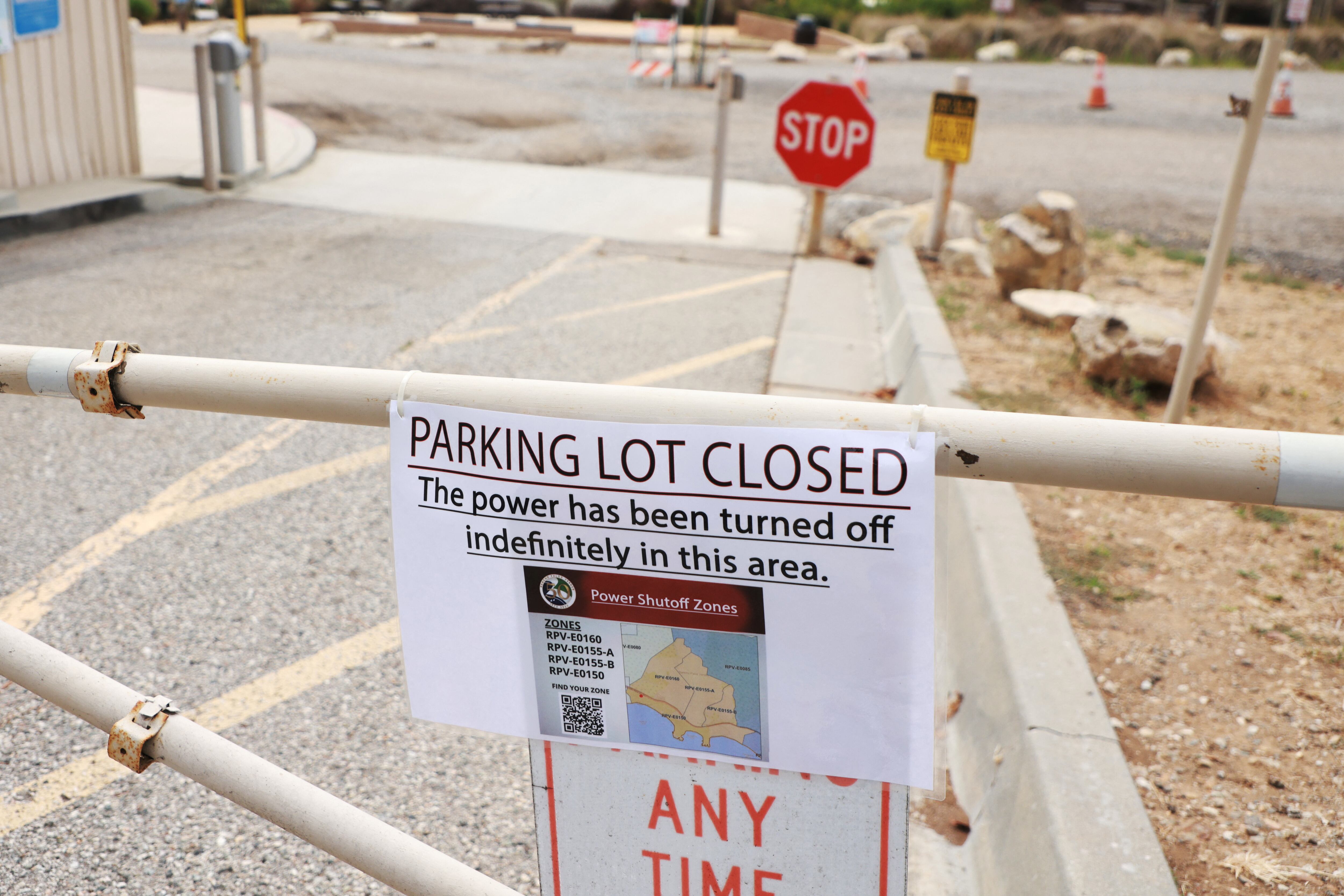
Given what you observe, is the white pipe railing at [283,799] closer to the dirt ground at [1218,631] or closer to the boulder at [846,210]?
the dirt ground at [1218,631]

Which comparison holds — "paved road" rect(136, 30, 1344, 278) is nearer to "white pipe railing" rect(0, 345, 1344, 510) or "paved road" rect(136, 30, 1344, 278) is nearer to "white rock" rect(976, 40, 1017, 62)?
"white rock" rect(976, 40, 1017, 62)

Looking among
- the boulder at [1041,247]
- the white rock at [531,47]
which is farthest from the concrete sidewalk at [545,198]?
the white rock at [531,47]

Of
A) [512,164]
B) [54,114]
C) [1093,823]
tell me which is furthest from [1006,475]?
[512,164]

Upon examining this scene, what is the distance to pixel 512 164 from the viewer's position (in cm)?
1267

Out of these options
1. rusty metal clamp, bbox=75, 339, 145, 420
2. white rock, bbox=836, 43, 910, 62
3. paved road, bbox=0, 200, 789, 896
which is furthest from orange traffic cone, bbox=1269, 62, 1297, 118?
rusty metal clamp, bbox=75, 339, 145, 420

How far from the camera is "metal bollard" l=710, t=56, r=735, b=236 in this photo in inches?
364

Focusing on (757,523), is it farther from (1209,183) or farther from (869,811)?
(1209,183)

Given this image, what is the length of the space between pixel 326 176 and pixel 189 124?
3.17 meters

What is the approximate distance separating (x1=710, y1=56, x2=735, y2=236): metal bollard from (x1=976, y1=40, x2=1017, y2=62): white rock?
20.4 m

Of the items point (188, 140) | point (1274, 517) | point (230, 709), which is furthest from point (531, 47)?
point (230, 709)

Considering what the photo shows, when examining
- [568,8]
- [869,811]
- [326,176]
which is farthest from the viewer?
[568,8]

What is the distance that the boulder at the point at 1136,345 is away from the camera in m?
5.52

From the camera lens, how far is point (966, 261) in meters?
8.52

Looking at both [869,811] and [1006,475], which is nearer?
[1006,475]
